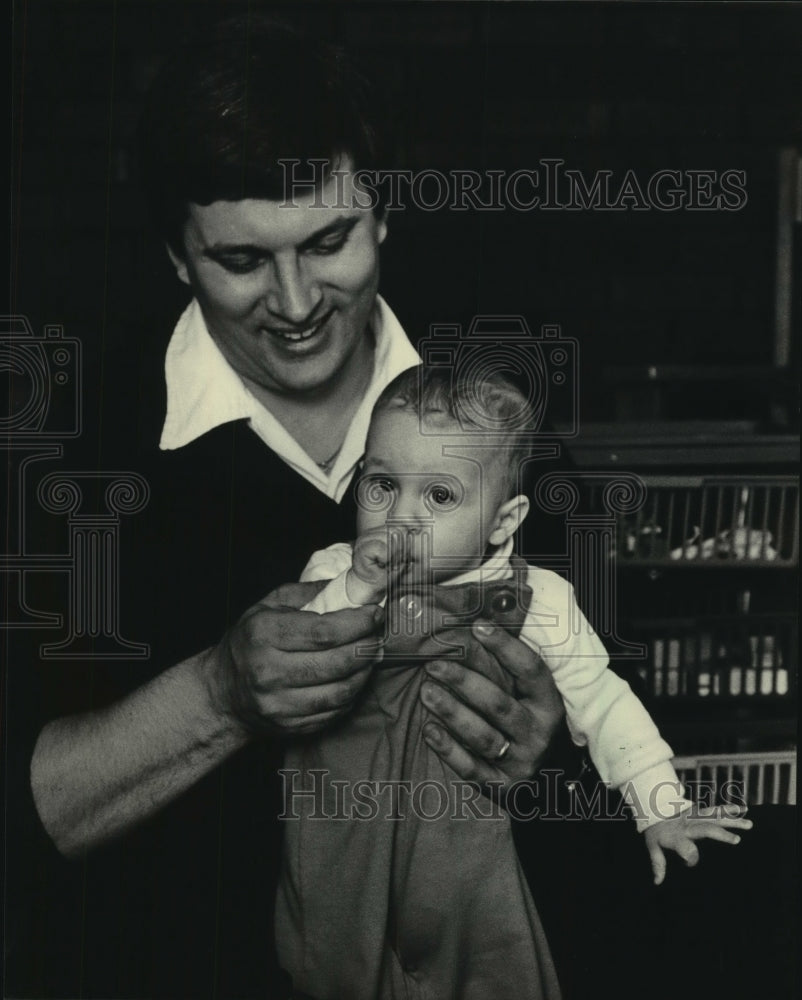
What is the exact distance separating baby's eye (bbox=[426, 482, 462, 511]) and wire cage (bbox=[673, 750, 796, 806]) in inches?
21.1

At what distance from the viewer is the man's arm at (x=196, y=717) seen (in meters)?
1.89

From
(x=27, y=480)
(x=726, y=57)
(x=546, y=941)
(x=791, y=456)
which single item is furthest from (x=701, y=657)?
(x=27, y=480)

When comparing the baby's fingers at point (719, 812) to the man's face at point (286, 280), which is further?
the baby's fingers at point (719, 812)

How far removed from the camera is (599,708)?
6.42ft

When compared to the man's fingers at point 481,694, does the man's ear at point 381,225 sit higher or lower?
higher

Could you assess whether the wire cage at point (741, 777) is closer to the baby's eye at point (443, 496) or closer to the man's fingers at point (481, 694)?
the man's fingers at point (481, 694)

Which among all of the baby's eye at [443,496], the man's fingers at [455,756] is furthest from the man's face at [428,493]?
the man's fingers at [455,756]

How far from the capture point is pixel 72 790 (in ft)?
6.44

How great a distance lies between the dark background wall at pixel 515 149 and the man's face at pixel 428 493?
0.60 feet

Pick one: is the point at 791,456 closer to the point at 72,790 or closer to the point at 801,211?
the point at 801,211

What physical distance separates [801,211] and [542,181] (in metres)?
0.40

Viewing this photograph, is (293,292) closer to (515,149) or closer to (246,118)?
(246,118)

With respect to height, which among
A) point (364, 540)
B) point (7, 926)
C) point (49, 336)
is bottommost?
point (7, 926)

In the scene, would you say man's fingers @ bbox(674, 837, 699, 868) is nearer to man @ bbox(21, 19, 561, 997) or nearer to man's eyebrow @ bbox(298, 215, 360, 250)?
man @ bbox(21, 19, 561, 997)
